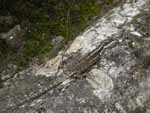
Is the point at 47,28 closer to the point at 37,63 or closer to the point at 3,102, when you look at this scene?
the point at 37,63

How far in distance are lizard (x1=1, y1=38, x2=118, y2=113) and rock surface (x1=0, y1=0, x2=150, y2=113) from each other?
1cm

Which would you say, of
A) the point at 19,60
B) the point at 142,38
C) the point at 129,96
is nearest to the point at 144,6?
the point at 142,38

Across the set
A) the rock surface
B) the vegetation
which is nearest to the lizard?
the rock surface

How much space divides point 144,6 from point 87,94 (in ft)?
4.81

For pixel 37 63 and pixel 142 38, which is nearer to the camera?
pixel 142 38

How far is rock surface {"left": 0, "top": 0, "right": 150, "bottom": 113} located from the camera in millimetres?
3918

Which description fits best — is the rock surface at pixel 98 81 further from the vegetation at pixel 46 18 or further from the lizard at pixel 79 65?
the vegetation at pixel 46 18

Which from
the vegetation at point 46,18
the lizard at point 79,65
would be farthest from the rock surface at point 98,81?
the vegetation at point 46,18

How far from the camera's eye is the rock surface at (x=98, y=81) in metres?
3.92

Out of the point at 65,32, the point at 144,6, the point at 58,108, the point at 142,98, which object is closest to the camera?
the point at 58,108

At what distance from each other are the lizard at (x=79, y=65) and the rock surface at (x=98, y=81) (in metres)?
0.01

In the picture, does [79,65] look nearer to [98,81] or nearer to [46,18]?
[98,81]

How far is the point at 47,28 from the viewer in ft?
17.6

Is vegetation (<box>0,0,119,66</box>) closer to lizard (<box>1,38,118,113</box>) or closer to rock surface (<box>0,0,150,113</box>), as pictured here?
rock surface (<box>0,0,150,113</box>)
